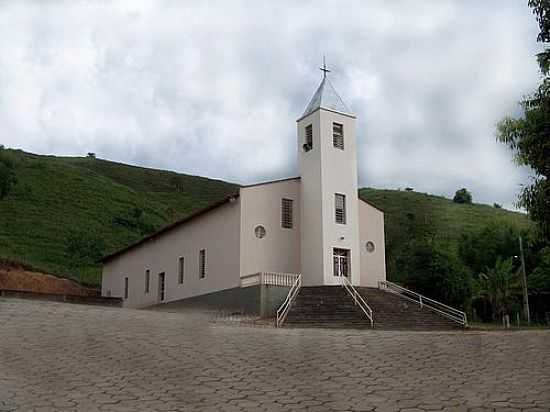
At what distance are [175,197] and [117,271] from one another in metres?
37.6

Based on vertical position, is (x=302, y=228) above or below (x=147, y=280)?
above

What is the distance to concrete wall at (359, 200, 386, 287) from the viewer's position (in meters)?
30.8

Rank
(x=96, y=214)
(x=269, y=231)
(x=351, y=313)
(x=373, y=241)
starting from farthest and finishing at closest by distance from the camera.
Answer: (x=96, y=214) → (x=373, y=241) → (x=269, y=231) → (x=351, y=313)

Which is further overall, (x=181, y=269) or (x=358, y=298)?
(x=181, y=269)

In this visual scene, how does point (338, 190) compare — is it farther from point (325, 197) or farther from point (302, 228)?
point (302, 228)

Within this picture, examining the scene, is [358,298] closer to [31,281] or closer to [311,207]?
[311,207]

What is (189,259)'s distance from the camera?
31562mm

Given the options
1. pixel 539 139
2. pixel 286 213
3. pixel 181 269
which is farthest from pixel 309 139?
pixel 539 139

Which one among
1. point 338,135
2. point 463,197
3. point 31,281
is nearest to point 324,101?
point 338,135

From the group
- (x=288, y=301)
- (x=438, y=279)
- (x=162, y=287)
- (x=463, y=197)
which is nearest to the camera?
(x=288, y=301)

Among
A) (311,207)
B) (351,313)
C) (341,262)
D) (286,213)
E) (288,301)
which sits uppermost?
(311,207)

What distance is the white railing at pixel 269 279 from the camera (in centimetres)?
2530

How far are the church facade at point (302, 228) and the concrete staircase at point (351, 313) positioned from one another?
5.16 feet

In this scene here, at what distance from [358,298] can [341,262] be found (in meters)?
4.22
